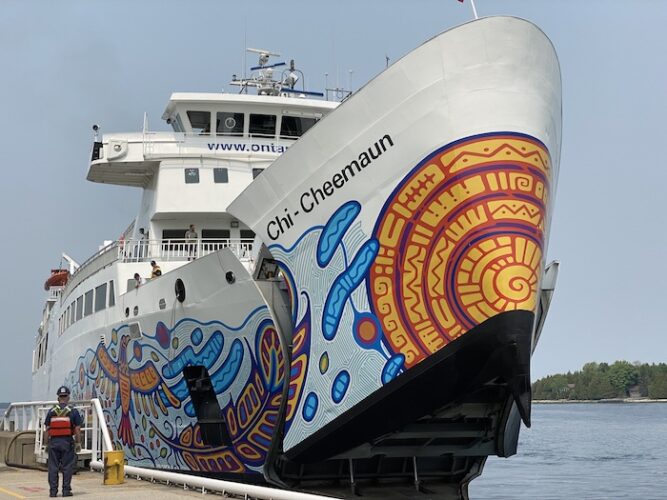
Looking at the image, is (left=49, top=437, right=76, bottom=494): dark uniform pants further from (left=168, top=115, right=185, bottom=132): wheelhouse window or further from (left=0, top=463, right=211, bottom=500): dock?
(left=168, top=115, right=185, bottom=132): wheelhouse window

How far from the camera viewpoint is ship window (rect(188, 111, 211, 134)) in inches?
763

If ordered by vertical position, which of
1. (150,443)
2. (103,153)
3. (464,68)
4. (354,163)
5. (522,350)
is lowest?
(150,443)

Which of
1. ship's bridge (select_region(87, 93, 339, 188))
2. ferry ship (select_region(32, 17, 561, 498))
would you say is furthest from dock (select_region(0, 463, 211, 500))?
ship's bridge (select_region(87, 93, 339, 188))

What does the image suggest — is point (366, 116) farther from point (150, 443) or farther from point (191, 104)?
point (191, 104)

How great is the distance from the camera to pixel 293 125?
19.4 metres

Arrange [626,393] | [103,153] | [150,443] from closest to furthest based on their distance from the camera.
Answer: [150,443] → [103,153] → [626,393]

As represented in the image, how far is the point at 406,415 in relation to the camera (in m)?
10.3

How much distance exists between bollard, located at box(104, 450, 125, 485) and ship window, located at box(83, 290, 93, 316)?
767cm

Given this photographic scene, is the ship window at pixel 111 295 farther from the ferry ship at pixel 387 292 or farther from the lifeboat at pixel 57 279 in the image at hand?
the lifeboat at pixel 57 279

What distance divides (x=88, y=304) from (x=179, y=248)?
10.3 feet

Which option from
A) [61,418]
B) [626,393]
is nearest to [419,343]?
[61,418]

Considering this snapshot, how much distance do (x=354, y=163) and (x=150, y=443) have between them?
6562 millimetres

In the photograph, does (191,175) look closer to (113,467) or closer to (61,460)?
(113,467)

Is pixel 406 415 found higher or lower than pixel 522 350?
lower
